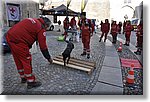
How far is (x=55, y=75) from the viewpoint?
1798 mm

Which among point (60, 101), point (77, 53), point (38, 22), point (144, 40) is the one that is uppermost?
point (38, 22)

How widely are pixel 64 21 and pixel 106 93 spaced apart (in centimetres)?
74

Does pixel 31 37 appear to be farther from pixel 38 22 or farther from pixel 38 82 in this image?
pixel 38 82

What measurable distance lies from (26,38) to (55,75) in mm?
438

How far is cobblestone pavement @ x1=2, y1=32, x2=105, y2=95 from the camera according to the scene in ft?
5.60

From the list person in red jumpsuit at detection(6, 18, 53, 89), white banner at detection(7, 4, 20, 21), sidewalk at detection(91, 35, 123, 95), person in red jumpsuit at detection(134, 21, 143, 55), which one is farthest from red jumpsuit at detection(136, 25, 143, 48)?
white banner at detection(7, 4, 20, 21)

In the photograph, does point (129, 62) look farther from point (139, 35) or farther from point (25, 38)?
point (25, 38)

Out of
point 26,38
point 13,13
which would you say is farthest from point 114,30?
point 13,13

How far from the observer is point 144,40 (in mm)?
1729

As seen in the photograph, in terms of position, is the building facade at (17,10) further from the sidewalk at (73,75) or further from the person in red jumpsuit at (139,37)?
the person in red jumpsuit at (139,37)

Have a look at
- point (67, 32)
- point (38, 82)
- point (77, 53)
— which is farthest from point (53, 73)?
point (67, 32)

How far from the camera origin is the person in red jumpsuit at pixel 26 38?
1.63 meters

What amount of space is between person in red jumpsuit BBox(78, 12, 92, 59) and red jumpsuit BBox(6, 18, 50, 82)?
363 millimetres

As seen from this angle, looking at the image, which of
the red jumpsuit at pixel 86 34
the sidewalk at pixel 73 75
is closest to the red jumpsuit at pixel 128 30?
the sidewalk at pixel 73 75
